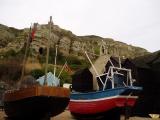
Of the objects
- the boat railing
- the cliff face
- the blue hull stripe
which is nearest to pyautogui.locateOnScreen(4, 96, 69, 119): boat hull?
the blue hull stripe

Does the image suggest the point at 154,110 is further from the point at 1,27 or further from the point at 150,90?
the point at 1,27

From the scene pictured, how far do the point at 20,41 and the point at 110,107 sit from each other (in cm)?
4292

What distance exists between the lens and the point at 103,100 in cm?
2239

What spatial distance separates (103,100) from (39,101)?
5087 millimetres

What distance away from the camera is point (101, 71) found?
26656 mm

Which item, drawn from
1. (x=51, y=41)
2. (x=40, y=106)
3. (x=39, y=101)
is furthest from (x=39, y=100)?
(x=51, y=41)

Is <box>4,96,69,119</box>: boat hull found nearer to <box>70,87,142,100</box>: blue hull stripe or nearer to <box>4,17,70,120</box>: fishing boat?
<box>4,17,70,120</box>: fishing boat

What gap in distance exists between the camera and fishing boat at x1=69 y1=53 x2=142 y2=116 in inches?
856

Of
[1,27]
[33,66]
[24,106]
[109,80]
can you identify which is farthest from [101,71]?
[1,27]

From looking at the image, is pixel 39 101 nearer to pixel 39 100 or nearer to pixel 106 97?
pixel 39 100

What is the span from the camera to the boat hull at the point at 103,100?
2167 cm

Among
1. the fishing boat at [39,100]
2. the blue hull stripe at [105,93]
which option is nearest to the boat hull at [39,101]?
the fishing boat at [39,100]

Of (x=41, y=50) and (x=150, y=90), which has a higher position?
(x=41, y=50)

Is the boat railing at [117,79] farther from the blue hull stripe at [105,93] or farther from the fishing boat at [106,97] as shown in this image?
the blue hull stripe at [105,93]
